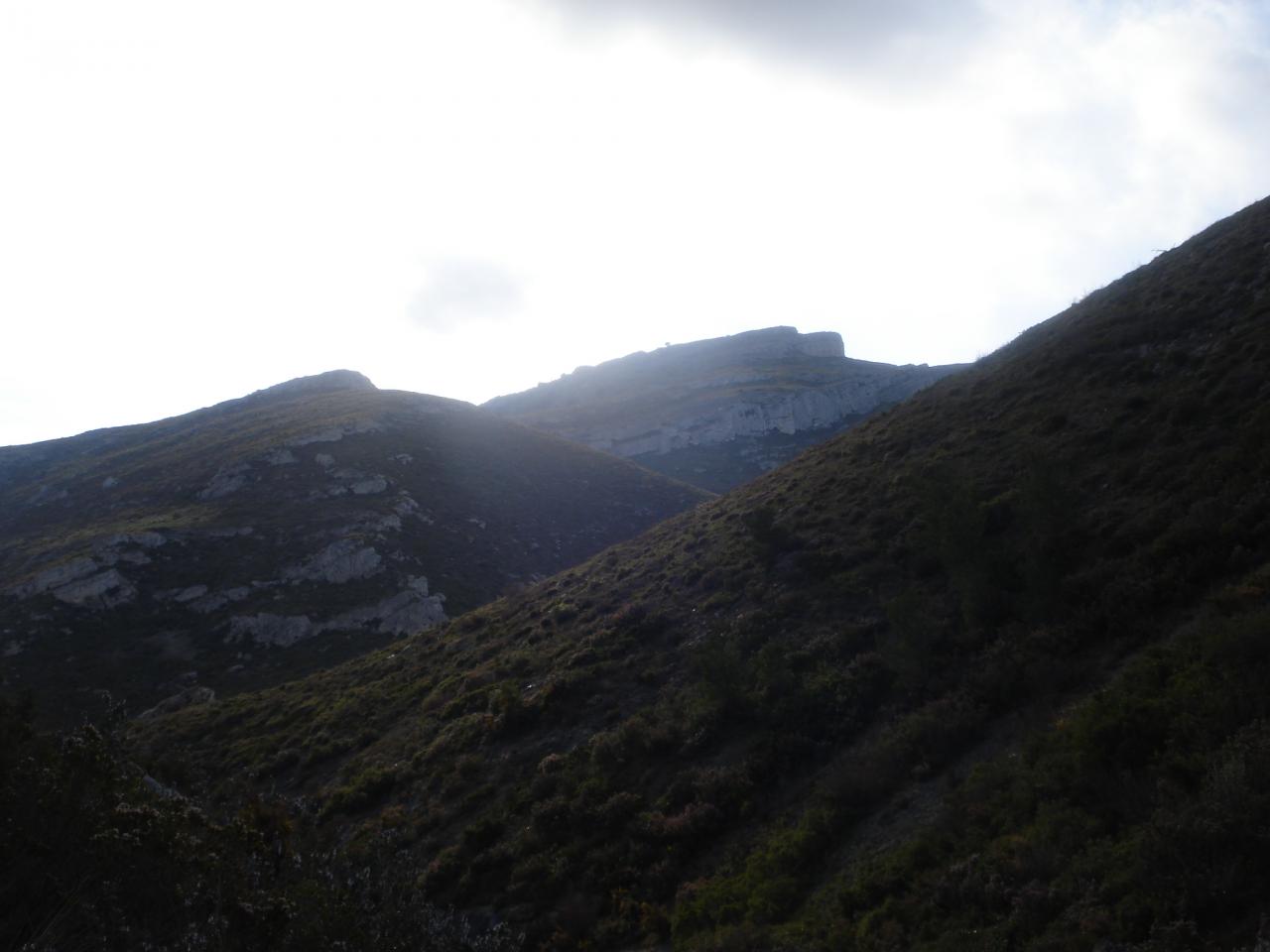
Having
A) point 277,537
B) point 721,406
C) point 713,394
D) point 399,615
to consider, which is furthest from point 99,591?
point 713,394

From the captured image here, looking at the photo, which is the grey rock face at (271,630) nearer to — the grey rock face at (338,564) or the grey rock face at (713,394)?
the grey rock face at (338,564)

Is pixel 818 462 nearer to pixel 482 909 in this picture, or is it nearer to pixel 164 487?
pixel 482 909

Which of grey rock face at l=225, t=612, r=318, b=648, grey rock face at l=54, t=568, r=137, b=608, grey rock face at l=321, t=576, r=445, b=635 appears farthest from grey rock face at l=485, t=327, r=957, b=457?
grey rock face at l=54, t=568, r=137, b=608

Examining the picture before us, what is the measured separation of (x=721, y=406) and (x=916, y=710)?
8688 cm

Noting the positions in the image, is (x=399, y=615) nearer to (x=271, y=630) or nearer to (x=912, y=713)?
(x=271, y=630)

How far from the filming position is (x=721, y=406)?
98000mm

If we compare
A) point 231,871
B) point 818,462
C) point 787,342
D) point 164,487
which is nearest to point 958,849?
point 231,871

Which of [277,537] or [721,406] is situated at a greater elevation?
[721,406]

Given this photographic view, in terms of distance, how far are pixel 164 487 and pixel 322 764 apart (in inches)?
1872

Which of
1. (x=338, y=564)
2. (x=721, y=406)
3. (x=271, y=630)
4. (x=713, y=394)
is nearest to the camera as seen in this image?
(x=271, y=630)

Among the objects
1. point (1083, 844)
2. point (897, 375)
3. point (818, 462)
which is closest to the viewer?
point (1083, 844)

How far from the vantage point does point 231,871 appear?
25.5 ft

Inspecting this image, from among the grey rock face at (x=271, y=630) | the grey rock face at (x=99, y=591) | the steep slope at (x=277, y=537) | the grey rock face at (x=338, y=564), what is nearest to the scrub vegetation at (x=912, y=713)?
the grey rock face at (x=271, y=630)

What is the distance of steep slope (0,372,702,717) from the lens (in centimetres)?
3769
